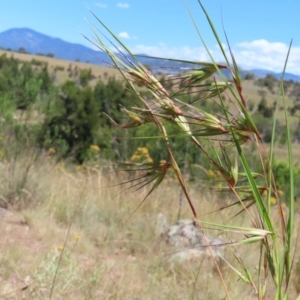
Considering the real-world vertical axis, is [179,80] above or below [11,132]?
above

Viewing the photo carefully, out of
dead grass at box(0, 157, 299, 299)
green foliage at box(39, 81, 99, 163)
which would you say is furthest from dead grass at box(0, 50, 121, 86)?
dead grass at box(0, 157, 299, 299)

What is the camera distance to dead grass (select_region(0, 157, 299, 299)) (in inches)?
112

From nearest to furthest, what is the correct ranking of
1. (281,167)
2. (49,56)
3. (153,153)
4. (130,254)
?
(130,254) < (281,167) < (153,153) < (49,56)

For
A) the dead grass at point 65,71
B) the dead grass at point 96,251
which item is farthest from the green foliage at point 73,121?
the dead grass at point 65,71

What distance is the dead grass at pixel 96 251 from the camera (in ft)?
9.32

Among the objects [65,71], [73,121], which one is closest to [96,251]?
[73,121]

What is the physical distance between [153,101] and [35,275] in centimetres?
187

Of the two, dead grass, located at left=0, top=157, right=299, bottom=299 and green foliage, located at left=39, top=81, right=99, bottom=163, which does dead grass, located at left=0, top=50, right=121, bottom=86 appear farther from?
dead grass, located at left=0, top=157, right=299, bottom=299

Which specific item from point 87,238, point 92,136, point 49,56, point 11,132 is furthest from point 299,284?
point 49,56

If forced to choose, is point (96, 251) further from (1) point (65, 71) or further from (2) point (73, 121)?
(1) point (65, 71)

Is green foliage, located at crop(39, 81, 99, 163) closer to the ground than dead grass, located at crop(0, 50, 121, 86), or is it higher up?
closer to the ground

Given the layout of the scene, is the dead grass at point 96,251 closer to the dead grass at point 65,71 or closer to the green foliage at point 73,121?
the green foliage at point 73,121

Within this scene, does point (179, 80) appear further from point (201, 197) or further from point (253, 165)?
point (253, 165)

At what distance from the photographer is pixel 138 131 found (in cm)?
1043
